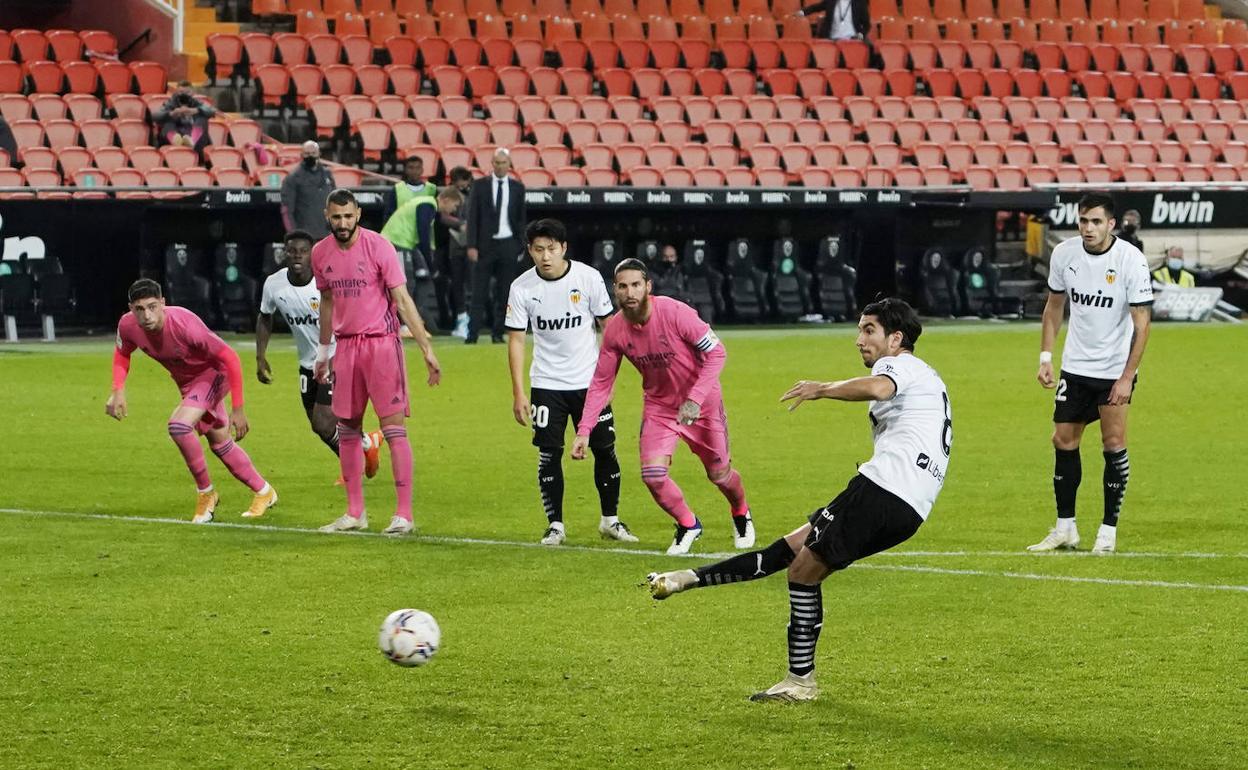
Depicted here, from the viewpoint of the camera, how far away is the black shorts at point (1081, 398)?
1038 centimetres

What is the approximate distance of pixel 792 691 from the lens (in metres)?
7.13

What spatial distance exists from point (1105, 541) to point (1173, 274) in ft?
56.8

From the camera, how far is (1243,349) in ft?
73.8

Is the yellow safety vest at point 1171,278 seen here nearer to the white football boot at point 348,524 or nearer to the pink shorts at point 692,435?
the pink shorts at point 692,435

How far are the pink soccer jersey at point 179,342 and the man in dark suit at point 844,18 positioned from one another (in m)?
21.8

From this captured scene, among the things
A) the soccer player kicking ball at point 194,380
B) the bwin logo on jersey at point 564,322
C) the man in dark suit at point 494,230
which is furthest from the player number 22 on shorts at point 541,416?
the man in dark suit at point 494,230

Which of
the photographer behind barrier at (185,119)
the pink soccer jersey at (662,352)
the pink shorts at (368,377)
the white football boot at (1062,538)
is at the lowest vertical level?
the white football boot at (1062,538)

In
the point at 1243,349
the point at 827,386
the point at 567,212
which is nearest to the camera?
the point at 827,386

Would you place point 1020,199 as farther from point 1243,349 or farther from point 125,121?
point 125,121

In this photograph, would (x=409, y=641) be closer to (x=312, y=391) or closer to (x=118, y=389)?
(x=118, y=389)

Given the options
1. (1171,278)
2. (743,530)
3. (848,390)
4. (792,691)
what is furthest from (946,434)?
(1171,278)

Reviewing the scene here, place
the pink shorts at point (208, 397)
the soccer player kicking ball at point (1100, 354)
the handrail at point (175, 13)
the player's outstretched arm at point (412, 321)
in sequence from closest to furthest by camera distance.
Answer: the soccer player kicking ball at point (1100, 354), the player's outstretched arm at point (412, 321), the pink shorts at point (208, 397), the handrail at point (175, 13)

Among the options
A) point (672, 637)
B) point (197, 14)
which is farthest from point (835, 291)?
point (672, 637)

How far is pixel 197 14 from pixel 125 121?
5269 mm
